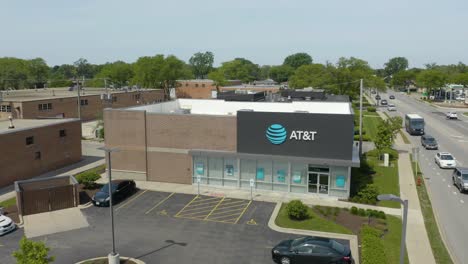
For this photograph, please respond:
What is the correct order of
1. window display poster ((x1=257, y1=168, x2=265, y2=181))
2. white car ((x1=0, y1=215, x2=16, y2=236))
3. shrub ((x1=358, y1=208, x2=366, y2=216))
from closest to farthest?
white car ((x1=0, y1=215, x2=16, y2=236)) → shrub ((x1=358, y1=208, x2=366, y2=216)) → window display poster ((x1=257, y1=168, x2=265, y2=181))

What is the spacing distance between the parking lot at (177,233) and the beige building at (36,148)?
11.8m

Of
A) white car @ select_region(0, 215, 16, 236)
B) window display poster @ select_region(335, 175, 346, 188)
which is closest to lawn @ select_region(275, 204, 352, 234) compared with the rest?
window display poster @ select_region(335, 175, 346, 188)

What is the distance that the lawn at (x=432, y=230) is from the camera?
2252 centimetres

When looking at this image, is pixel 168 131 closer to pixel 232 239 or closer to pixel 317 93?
pixel 232 239

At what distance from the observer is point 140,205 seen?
1264 inches

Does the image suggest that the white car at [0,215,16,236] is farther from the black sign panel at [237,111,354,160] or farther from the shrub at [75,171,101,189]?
the black sign panel at [237,111,354,160]

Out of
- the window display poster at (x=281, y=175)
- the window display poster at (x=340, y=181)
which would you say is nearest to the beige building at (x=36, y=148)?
the window display poster at (x=281, y=175)

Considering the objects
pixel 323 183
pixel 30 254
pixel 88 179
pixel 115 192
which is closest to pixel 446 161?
pixel 323 183

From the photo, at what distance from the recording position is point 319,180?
33.7 metres

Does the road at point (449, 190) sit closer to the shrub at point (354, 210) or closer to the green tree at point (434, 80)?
the shrub at point (354, 210)

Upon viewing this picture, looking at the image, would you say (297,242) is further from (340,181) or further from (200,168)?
(200,168)

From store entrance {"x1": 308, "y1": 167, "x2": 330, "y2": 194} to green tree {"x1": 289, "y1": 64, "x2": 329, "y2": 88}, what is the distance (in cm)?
7900

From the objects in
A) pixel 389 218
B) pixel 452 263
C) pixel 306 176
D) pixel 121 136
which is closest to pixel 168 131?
pixel 121 136

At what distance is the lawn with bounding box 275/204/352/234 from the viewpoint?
2684 centimetres
